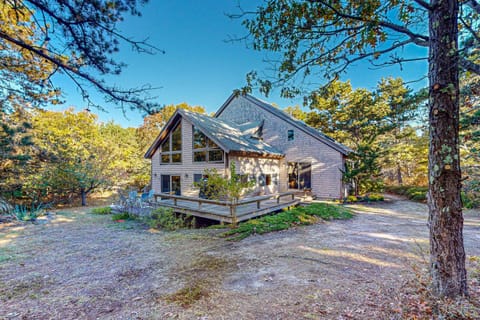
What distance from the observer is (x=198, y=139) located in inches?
486

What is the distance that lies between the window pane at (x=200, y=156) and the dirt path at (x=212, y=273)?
5392 mm

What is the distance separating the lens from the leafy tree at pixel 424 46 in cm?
253

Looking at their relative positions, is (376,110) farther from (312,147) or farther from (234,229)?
(234,229)

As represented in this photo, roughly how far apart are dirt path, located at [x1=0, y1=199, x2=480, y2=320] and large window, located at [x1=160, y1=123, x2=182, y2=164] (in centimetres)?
665

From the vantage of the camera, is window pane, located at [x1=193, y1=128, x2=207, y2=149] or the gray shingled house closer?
the gray shingled house

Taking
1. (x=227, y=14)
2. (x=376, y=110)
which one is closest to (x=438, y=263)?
(x=227, y=14)

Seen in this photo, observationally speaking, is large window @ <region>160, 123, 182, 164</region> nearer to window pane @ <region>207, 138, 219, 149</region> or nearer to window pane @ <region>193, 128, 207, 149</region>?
window pane @ <region>193, 128, 207, 149</region>

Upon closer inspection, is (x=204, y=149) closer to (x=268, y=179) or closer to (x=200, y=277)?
(x=268, y=179)

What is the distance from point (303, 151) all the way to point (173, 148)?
344 inches

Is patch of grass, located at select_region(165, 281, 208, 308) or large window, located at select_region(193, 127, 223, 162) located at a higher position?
large window, located at select_region(193, 127, 223, 162)

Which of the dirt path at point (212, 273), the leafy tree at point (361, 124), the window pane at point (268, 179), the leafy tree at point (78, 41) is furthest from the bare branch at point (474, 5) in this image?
the window pane at point (268, 179)

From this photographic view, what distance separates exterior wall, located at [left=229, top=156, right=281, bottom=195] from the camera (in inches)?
463

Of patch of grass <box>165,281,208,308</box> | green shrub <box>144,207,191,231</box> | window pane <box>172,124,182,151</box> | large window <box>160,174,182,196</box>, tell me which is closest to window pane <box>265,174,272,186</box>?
large window <box>160,174,182,196</box>

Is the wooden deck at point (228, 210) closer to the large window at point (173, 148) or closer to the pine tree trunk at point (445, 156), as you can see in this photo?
the large window at point (173, 148)
